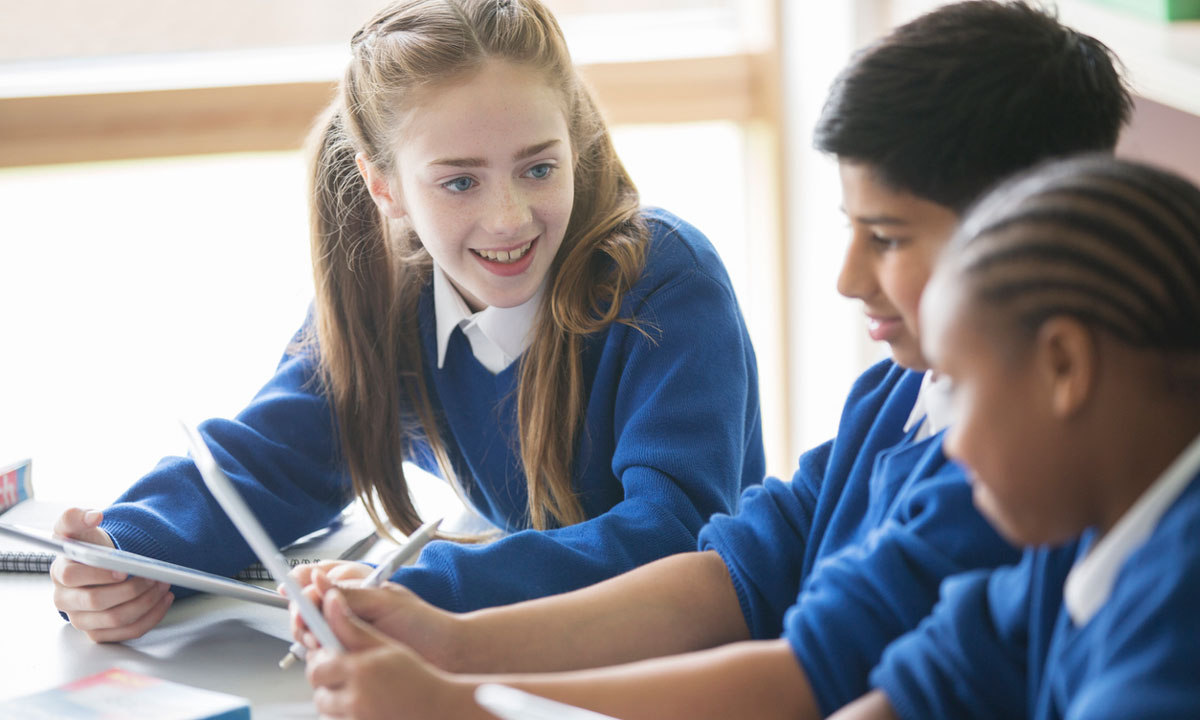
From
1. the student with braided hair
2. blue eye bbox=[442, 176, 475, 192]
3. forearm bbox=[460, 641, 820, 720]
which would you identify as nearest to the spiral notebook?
blue eye bbox=[442, 176, 475, 192]

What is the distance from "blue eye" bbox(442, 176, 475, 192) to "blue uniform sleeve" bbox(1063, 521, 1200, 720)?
2.64ft

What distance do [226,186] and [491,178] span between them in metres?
1.24

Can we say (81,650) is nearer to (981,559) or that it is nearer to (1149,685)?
(981,559)

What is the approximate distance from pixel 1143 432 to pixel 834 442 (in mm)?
408

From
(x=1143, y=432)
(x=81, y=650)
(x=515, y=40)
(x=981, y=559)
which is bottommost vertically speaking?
(x=81, y=650)

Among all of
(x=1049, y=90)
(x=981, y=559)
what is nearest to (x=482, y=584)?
(x=981, y=559)

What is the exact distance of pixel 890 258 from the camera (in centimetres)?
78

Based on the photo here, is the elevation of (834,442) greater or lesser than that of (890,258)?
lesser

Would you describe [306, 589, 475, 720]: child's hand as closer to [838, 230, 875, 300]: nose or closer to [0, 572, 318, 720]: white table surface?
[0, 572, 318, 720]: white table surface

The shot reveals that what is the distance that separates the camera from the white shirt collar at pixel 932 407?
0.79m

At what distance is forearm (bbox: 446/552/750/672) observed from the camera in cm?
85

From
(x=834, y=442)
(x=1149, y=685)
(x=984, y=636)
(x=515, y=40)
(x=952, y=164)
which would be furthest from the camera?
(x=515, y=40)

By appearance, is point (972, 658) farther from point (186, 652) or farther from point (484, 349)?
point (484, 349)

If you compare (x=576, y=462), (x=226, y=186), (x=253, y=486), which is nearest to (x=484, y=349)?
(x=576, y=462)
